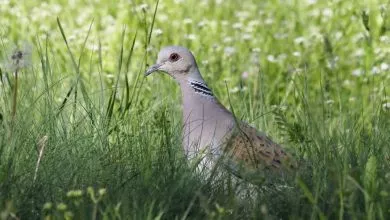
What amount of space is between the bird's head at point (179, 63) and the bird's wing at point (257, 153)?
22.1 inches

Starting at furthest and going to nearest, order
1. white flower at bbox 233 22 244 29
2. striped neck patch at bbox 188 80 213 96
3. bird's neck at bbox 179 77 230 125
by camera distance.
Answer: white flower at bbox 233 22 244 29, striped neck patch at bbox 188 80 213 96, bird's neck at bbox 179 77 230 125

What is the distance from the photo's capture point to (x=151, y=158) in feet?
13.8

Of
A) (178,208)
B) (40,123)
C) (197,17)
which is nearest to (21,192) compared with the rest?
(178,208)

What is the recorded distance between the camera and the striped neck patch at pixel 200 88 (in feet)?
16.8

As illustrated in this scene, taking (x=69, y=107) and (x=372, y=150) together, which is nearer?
(x=372, y=150)

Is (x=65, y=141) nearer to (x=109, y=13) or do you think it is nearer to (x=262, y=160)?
(x=262, y=160)

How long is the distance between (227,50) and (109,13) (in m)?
1.83

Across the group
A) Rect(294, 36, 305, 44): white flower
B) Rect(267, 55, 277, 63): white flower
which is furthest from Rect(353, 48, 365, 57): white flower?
Rect(267, 55, 277, 63): white flower

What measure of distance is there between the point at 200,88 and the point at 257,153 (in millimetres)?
589

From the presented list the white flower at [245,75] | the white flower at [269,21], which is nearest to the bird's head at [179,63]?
the white flower at [245,75]

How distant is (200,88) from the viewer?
512 cm

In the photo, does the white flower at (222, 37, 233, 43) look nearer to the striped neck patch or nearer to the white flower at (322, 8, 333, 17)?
the white flower at (322, 8, 333, 17)

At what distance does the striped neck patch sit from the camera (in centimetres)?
511

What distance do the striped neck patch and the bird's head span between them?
0.07m
